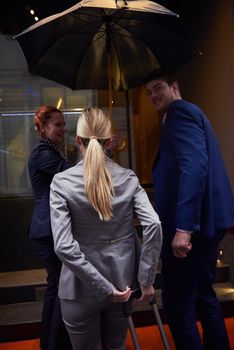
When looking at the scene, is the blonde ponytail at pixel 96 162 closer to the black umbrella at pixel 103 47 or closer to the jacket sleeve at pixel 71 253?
the jacket sleeve at pixel 71 253

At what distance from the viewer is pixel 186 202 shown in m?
1.71

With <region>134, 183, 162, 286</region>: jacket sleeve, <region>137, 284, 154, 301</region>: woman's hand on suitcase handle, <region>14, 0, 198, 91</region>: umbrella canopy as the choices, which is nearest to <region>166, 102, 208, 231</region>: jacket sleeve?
<region>134, 183, 162, 286</region>: jacket sleeve

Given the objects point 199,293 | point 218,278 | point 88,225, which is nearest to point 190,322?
point 199,293

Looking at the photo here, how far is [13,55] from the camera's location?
4281mm

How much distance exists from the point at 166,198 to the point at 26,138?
2.77 metres

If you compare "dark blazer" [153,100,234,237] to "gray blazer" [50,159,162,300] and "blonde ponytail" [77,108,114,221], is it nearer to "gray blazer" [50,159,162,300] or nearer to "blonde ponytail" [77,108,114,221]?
"gray blazer" [50,159,162,300]

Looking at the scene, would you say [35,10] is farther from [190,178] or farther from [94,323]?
[94,323]

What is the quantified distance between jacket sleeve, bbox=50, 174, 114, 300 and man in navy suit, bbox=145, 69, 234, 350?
427 millimetres

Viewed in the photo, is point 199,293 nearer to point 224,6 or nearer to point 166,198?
point 166,198

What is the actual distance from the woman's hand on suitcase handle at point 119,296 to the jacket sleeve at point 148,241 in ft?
0.30

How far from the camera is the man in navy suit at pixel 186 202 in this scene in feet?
5.66

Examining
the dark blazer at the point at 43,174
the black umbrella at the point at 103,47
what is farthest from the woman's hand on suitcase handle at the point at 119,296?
the black umbrella at the point at 103,47

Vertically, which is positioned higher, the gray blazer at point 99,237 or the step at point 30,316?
the gray blazer at point 99,237

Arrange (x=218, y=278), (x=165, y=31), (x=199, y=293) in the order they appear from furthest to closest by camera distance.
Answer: (x=218, y=278) → (x=165, y=31) → (x=199, y=293)
